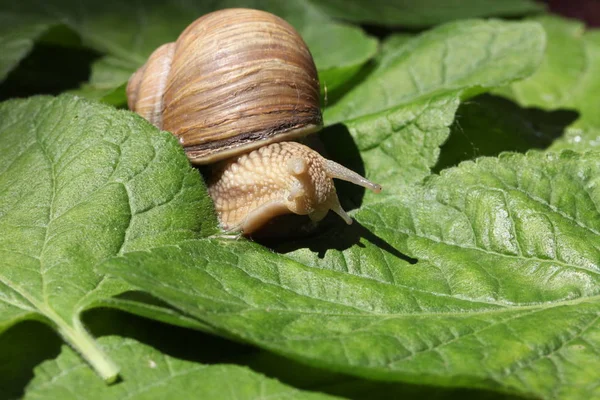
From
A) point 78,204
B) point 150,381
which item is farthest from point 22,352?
point 78,204

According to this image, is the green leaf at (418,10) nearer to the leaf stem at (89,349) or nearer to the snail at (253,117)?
the snail at (253,117)

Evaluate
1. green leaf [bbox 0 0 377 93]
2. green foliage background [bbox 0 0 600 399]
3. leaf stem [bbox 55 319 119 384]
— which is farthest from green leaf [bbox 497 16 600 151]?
leaf stem [bbox 55 319 119 384]

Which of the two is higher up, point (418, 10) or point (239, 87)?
point (239, 87)

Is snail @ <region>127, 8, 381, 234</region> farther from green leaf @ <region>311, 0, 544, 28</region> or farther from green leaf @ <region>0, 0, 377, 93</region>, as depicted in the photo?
green leaf @ <region>311, 0, 544, 28</region>

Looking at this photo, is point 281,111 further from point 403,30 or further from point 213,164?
point 403,30

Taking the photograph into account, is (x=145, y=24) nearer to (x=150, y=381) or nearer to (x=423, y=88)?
(x=423, y=88)

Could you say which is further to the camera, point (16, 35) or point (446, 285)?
point (16, 35)
